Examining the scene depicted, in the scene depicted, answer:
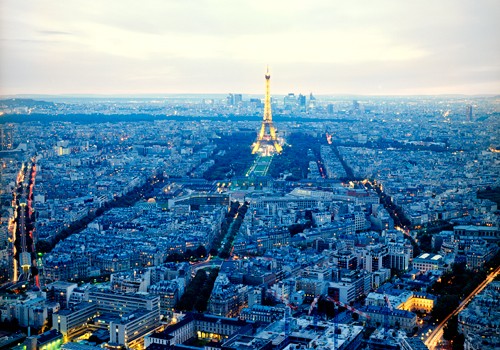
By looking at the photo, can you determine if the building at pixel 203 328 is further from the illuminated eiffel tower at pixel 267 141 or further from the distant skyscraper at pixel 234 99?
the distant skyscraper at pixel 234 99

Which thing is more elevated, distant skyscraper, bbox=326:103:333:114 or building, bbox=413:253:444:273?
distant skyscraper, bbox=326:103:333:114

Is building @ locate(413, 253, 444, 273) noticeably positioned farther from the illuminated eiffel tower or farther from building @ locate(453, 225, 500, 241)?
the illuminated eiffel tower

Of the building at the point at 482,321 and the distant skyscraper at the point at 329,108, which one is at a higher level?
the distant skyscraper at the point at 329,108

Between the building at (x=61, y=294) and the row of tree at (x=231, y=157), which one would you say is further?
→ the row of tree at (x=231, y=157)

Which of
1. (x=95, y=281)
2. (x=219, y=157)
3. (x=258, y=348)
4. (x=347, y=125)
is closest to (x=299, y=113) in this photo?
(x=347, y=125)

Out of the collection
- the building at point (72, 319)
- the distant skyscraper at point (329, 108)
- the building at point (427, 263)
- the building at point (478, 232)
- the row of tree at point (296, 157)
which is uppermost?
the distant skyscraper at point (329, 108)

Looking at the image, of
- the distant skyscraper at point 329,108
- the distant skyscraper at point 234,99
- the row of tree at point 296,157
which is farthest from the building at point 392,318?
the distant skyscraper at point 234,99

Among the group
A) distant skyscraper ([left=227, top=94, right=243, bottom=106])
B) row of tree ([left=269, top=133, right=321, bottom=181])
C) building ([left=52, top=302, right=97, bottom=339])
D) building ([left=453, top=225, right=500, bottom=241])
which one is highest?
distant skyscraper ([left=227, top=94, right=243, bottom=106])

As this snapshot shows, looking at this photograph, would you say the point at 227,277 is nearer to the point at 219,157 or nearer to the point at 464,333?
the point at 464,333

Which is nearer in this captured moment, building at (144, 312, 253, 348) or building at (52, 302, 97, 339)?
building at (144, 312, 253, 348)

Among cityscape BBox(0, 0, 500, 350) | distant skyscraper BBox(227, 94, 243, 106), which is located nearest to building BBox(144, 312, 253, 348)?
cityscape BBox(0, 0, 500, 350)

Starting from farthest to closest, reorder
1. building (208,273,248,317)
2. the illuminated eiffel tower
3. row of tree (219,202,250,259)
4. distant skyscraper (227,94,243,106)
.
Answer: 1. distant skyscraper (227,94,243,106)
2. the illuminated eiffel tower
3. row of tree (219,202,250,259)
4. building (208,273,248,317)
